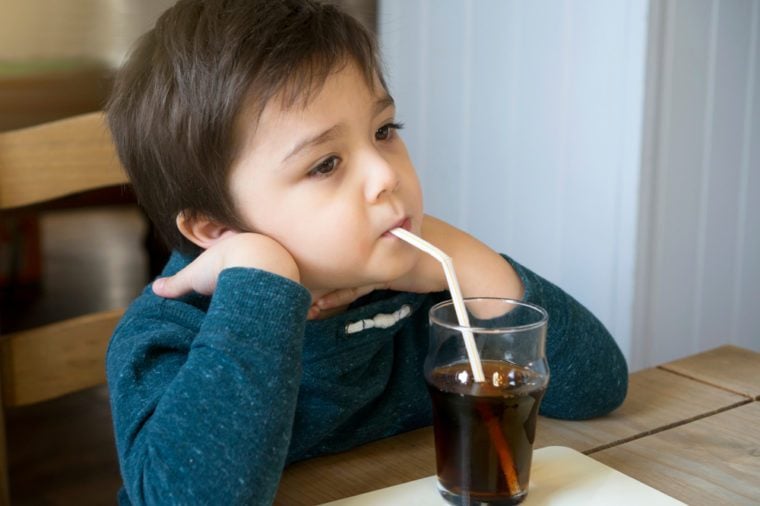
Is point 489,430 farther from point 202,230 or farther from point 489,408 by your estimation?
point 202,230

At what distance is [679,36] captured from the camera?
1493mm

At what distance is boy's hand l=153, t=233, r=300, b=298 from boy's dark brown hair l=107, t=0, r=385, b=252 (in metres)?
0.05

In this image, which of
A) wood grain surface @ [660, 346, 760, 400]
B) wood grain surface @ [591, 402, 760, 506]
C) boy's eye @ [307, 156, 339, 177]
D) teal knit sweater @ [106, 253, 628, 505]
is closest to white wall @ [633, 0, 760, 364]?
wood grain surface @ [660, 346, 760, 400]

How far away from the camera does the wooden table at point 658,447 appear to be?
781 mm

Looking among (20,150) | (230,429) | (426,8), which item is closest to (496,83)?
(426,8)

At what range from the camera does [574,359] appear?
102 centimetres

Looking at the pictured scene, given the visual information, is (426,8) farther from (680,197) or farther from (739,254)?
(739,254)

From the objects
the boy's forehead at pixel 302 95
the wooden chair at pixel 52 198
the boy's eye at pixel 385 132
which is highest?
the boy's forehead at pixel 302 95

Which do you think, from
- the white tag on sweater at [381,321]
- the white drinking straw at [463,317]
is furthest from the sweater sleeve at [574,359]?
the white drinking straw at [463,317]

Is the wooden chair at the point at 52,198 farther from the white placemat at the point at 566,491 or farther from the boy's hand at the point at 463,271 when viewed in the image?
the white placemat at the point at 566,491

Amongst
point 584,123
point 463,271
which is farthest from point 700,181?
point 463,271

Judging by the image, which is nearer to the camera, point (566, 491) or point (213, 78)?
point (566, 491)

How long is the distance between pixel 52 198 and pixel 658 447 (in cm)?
79

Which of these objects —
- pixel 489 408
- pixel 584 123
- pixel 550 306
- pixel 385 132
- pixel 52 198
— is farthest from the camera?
pixel 584 123
